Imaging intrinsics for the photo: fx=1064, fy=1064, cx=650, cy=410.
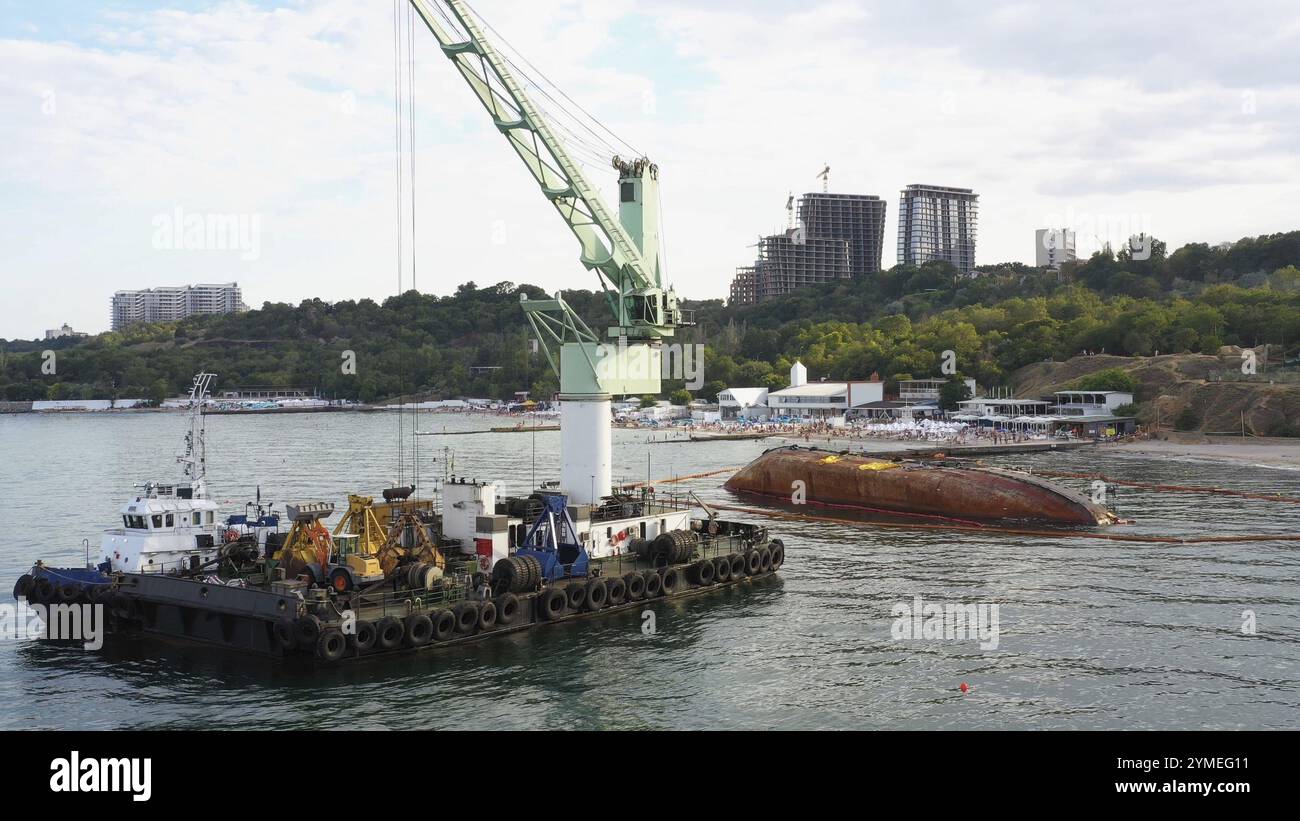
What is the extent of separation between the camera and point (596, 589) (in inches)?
1304

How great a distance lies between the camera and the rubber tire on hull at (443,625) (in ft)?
95.5

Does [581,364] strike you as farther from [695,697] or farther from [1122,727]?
[1122,727]

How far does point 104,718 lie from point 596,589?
13930 mm

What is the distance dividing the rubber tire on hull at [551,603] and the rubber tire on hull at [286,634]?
7.25m

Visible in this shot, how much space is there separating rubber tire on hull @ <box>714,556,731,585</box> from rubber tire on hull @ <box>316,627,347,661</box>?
48.3ft

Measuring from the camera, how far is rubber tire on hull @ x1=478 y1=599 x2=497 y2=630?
98.3ft

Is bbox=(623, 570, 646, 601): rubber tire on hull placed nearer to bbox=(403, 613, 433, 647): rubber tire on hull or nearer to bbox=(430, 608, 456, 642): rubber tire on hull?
bbox=(430, 608, 456, 642): rubber tire on hull

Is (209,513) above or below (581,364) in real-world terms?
below

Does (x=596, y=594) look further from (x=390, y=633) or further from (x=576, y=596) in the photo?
(x=390, y=633)

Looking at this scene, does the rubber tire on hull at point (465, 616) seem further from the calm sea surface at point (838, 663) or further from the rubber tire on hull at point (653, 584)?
the rubber tire on hull at point (653, 584)

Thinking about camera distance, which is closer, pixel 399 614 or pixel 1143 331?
pixel 399 614

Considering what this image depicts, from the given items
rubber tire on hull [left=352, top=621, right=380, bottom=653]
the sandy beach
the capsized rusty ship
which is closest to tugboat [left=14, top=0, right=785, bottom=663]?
rubber tire on hull [left=352, top=621, right=380, bottom=653]

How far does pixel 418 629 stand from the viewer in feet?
93.9
